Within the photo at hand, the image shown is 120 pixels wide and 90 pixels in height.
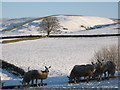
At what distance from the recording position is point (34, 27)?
441 ft

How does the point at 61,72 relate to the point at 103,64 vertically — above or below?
below

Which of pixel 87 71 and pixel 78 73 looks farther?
pixel 78 73

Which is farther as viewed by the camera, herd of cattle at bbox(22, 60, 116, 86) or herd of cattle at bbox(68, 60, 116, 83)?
herd of cattle at bbox(68, 60, 116, 83)

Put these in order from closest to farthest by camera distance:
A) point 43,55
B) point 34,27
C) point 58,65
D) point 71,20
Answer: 1. point 58,65
2. point 43,55
3. point 34,27
4. point 71,20

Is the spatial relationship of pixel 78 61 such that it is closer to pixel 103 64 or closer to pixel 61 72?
pixel 61 72

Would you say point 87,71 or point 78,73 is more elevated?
point 87,71

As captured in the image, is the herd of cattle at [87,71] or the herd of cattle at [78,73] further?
the herd of cattle at [87,71]

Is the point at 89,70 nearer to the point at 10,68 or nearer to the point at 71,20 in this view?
the point at 10,68

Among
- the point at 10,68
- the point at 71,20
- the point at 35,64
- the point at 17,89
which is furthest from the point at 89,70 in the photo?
the point at 71,20

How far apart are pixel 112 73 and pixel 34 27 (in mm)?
112087

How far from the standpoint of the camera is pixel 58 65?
1512 inches

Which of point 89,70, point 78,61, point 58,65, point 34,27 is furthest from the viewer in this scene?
point 34,27

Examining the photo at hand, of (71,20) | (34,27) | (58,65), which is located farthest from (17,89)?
(71,20)

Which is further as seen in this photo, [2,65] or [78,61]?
[78,61]
